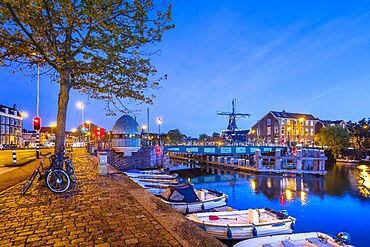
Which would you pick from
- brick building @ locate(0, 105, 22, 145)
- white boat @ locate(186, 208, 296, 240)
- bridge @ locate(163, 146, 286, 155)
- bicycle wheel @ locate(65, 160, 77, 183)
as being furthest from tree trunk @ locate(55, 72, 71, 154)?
brick building @ locate(0, 105, 22, 145)

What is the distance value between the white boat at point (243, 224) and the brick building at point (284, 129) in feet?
204

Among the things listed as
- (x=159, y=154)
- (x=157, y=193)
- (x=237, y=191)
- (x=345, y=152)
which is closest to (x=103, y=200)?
(x=157, y=193)

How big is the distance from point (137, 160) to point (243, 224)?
83.5ft

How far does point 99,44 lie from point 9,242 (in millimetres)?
7478

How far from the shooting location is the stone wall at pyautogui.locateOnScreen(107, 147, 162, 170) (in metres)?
35.3

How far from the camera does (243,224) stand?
14852 millimetres

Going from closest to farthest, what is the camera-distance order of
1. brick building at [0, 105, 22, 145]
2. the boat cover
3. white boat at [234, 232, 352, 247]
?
1. white boat at [234, 232, 352, 247]
2. the boat cover
3. brick building at [0, 105, 22, 145]

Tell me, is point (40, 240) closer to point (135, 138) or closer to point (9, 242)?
point (9, 242)

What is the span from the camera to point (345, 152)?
72.4 metres

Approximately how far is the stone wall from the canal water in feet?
21.6

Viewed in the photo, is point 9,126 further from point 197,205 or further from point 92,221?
point 92,221

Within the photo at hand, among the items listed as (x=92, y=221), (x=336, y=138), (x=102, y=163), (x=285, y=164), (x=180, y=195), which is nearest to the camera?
(x=92, y=221)

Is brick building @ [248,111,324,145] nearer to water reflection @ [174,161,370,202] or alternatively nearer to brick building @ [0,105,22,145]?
water reflection @ [174,161,370,202]

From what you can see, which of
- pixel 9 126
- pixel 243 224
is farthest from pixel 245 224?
pixel 9 126
